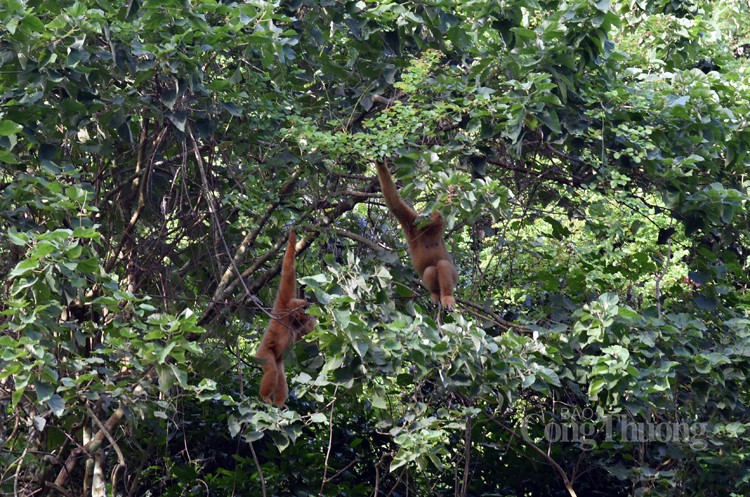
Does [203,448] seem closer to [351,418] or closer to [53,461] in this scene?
[351,418]

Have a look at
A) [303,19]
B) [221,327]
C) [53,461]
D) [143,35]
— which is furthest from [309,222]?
[53,461]

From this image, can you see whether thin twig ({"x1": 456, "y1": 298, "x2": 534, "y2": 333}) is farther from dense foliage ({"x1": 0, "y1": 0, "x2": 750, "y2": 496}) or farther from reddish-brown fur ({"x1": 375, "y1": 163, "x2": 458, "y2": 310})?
reddish-brown fur ({"x1": 375, "y1": 163, "x2": 458, "y2": 310})

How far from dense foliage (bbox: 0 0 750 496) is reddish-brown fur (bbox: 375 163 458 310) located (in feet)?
0.62

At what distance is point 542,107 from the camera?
610 centimetres

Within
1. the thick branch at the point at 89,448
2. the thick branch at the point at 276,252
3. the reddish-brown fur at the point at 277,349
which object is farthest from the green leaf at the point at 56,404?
the reddish-brown fur at the point at 277,349

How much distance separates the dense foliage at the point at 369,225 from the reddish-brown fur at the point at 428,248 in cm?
19

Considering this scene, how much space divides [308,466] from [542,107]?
14.6 ft

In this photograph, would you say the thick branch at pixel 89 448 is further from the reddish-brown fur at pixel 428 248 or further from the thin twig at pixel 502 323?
the thin twig at pixel 502 323

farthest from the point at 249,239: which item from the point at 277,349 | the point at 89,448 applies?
the point at 89,448

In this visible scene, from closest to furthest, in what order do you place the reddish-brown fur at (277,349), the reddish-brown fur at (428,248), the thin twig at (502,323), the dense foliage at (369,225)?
1. the dense foliage at (369,225)
2. the thin twig at (502,323)
3. the reddish-brown fur at (428,248)
4. the reddish-brown fur at (277,349)

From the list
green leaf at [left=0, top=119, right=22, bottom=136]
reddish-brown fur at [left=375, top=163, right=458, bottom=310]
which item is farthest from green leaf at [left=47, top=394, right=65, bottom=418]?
reddish-brown fur at [left=375, top=163, right=458, bottom=310]

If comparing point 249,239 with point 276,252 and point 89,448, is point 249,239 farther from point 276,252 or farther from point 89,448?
point 89,448

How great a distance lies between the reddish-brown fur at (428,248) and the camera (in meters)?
7.04

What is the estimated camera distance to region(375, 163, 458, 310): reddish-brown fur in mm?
7043
